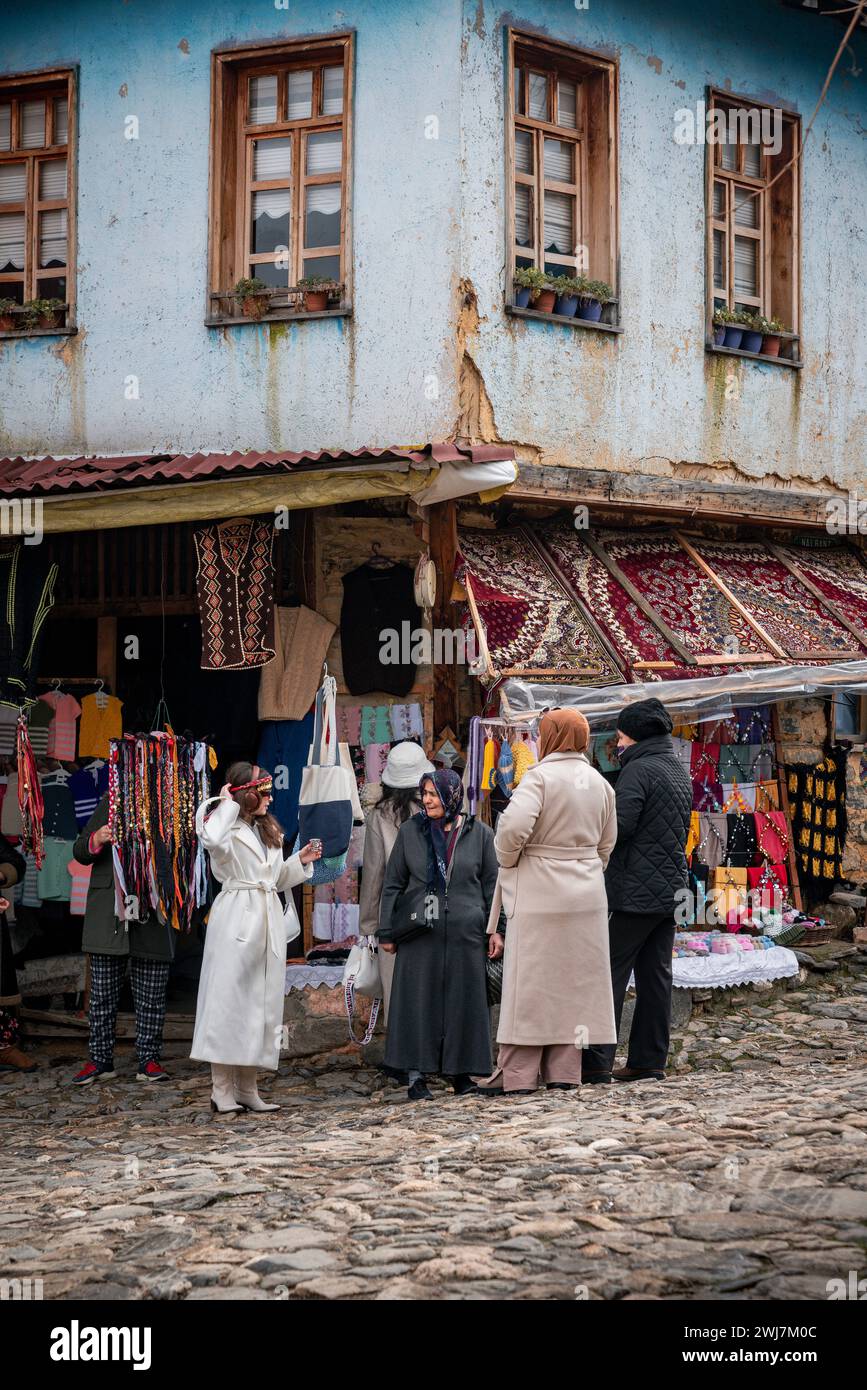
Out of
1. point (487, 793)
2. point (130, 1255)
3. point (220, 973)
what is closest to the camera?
point (130, 1255)

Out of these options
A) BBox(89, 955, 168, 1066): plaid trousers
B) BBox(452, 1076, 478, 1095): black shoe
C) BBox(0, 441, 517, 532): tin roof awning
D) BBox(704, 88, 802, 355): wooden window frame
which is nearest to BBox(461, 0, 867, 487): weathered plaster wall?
BBox(704, 88, 802, 355): wooden window frame

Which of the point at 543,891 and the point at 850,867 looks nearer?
the point at 543,891

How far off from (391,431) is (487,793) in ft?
8.43

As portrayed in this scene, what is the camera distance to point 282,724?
34.6ft

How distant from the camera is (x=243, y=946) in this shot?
8625mm

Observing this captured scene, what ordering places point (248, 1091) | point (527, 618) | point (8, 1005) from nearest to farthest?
point (248, 1091), point (8, 1005), point (527, 618)

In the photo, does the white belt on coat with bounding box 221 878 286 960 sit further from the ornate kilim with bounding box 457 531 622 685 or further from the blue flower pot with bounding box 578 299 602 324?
the blue flower pot with bounding box 578 299 602 324

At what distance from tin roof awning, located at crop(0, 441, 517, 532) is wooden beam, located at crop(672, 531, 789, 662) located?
2.84m

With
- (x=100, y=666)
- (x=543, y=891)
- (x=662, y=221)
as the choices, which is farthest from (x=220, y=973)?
(x=662, y=221)

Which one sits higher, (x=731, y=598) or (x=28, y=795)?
(x=731, y=598)

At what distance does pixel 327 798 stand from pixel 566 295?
411 centimetres

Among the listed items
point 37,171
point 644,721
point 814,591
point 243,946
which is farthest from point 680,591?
point 37,171

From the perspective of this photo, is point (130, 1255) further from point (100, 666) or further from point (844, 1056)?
point (100, 666)

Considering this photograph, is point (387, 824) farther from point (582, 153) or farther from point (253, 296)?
point (582, 153)
